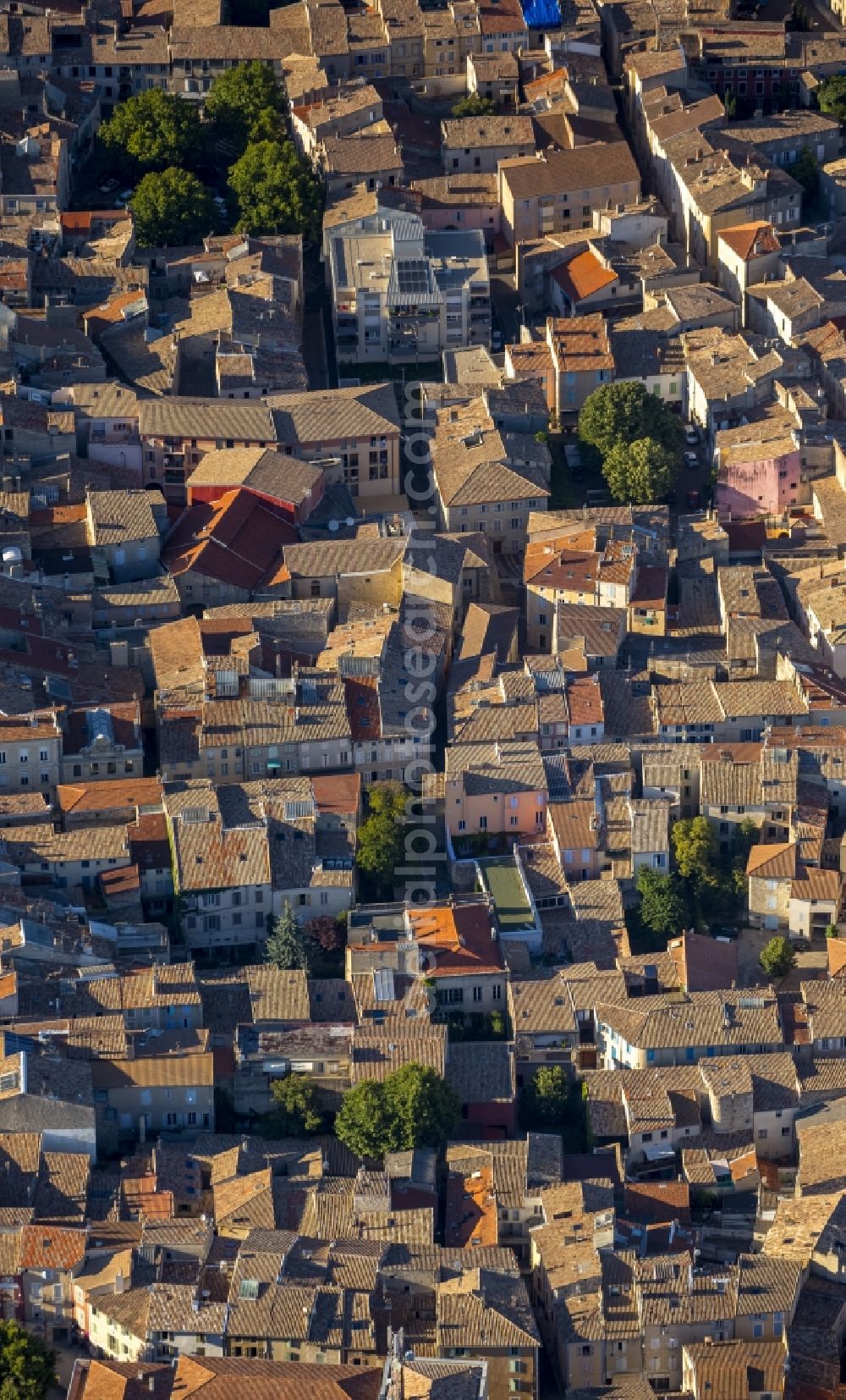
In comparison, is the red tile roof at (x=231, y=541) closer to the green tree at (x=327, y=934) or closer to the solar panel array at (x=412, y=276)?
the solar panel array at (x=412, y=276)

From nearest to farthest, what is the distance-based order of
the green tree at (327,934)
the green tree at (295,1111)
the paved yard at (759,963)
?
the green tree at (295,1111) → the green tree at (327,934) → the paved yard at (759,963)

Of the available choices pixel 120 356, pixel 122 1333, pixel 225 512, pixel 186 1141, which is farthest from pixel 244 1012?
pixel 120 356

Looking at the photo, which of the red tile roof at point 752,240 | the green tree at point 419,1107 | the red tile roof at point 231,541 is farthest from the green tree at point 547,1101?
the red tile roof at point 752,240

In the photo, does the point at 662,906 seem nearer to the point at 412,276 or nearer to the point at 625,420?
the point at 625,420

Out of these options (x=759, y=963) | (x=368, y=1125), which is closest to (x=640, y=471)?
(x=759, y=963)

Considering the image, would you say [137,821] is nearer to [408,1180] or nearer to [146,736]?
[146,736]

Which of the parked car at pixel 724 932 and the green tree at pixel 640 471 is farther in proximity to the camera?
the green tree at pixel 640 471
